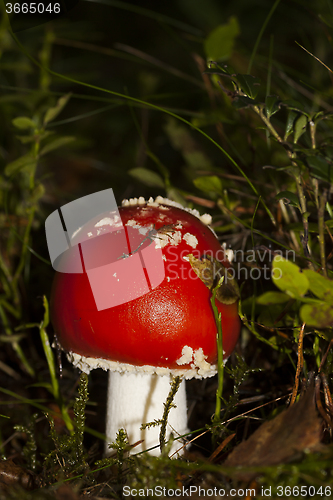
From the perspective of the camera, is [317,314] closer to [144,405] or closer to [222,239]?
[144,405]

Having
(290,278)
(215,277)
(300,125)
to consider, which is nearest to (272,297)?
(290,278)

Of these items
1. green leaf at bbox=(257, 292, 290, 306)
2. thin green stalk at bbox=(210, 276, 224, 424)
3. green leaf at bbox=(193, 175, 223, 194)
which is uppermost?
green leaf at bbox=(193, 175, 223, 194)

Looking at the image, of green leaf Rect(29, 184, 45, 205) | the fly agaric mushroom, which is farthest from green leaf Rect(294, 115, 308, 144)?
green leaf Rect(29, 184, 45, 205)

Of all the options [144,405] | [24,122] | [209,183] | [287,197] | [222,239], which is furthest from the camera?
[222,239]

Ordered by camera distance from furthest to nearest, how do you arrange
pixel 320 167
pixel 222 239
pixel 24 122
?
pixel 222 239, pixel 24 122, pixel 320 167

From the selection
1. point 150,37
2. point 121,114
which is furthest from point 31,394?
point 150,37

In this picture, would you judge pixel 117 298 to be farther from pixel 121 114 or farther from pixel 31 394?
pixel 121 114

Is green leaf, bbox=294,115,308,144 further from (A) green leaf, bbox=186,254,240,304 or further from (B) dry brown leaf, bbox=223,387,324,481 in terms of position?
(B) dry brown leaf, bbox=223,387,324,481
